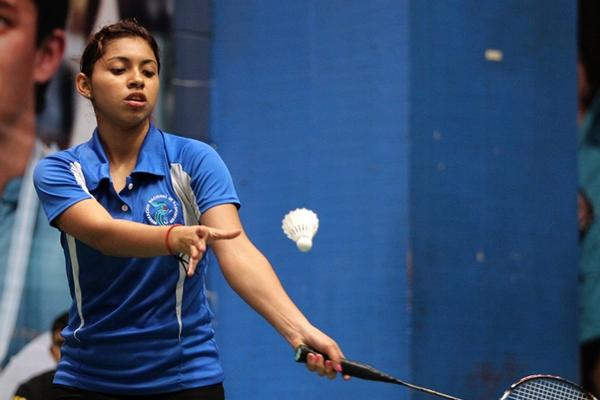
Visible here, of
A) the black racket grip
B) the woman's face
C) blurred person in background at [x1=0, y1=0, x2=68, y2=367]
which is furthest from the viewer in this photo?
blurred person in background at [x1=0, y1=0, x2=68, y2=367]

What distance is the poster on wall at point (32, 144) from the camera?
6391mm

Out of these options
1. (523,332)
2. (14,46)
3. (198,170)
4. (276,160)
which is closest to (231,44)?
(276,160)

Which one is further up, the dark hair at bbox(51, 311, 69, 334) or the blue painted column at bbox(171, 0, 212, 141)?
the blue painted column at bbox(171, 0, 212, 141)

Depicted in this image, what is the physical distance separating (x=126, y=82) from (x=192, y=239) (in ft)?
2.51

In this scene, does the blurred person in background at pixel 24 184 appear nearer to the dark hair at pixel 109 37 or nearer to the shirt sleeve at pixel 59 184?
the dark hair at pixel 109 37

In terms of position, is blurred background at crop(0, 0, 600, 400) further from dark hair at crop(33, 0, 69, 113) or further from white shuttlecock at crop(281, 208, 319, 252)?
white shuttlecock at crop(281, 208, 319, 252)

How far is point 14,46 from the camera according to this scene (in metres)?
6.52

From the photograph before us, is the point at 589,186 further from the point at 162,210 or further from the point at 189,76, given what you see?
the point at 162,210

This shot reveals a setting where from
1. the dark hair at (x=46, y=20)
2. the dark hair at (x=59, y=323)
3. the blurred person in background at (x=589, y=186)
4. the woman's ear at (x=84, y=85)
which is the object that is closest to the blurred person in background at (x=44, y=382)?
the dark hair at (x=59, y=323)

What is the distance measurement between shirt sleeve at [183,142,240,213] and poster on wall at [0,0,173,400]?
9.73 feet

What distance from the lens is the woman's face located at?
3531 mm

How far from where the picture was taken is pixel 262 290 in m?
3.36

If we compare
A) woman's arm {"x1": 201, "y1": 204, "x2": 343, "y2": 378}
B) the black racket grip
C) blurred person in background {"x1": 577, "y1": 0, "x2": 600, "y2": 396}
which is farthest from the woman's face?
blurred person in background {"x1": 577, "y1": 0, "x2": 600, "y2": 396}

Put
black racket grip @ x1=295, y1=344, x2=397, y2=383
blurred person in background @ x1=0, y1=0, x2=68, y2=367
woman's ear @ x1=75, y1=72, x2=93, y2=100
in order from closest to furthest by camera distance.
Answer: black racket grip @ x1=295, y1=344, x2=397, y2=383 → woman's ear @ x1=75, y1=72, x2=93, y2=100 → blurred person in background @ x1=0, y1=0, x2=68, y2=367
